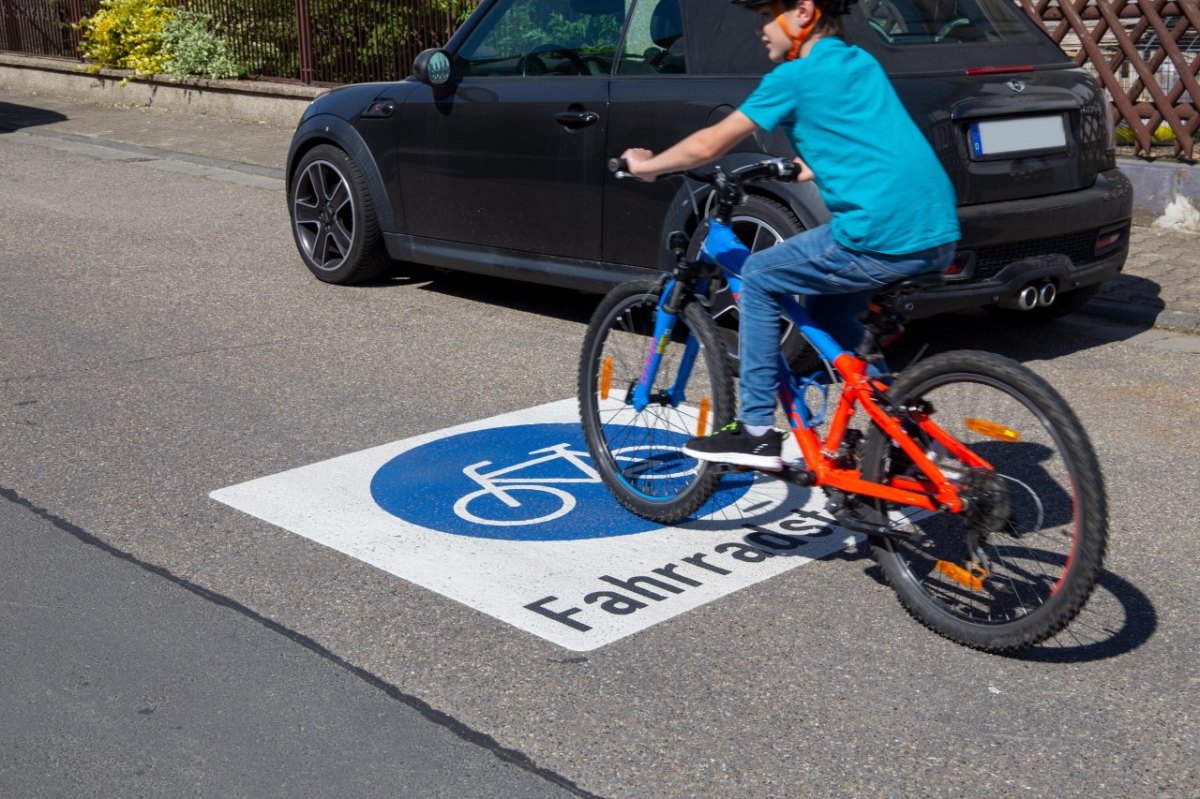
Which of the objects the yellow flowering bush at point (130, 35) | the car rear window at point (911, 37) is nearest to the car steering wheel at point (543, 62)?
the car rear window at point (911, 37)

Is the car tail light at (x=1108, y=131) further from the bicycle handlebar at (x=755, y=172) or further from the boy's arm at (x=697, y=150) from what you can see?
the boy's arm at (x=697, y=150)

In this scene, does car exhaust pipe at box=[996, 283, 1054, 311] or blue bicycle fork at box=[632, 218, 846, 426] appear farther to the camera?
car exhaust pipe at box=[996, 283, 1054, 311]

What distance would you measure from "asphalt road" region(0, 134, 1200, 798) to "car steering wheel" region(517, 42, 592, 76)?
5.45 feet

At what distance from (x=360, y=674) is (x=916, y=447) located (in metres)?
1.61

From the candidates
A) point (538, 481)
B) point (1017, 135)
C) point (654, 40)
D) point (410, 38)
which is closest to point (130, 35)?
point (410, 38)

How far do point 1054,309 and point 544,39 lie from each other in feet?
9.66

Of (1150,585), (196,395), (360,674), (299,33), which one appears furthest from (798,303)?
(299,33)

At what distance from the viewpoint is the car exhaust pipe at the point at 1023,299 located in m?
6.39

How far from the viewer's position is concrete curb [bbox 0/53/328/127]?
649 inches

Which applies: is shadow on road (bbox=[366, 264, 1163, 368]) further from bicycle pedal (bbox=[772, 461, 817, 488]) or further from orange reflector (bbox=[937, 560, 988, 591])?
orange reflector (bbox=[937, 560, 988, 591])

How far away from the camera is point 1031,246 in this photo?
6438mm

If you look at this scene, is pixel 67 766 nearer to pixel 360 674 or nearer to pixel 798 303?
pixel 360 674

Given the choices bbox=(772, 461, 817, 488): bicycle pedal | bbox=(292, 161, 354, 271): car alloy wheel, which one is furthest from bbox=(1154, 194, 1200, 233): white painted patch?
bbox=(772, 461, 817, 488): bicycle pedal

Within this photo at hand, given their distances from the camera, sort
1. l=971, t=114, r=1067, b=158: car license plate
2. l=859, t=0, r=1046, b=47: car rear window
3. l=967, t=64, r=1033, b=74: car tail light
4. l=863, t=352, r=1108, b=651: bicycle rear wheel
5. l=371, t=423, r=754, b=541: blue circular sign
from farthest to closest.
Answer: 1. l=859, t=0, r=1046, b=47: car rear window
2. l=967, t=64, r=1033, b=74: car tail light
3. l=971, t=114, r=1067, b=158: car license plate
4. l=371, t=423, r=754, b=541: blue circular sign
5. l=863, t=352, r=1108, b=651: bicycle rear wheel
